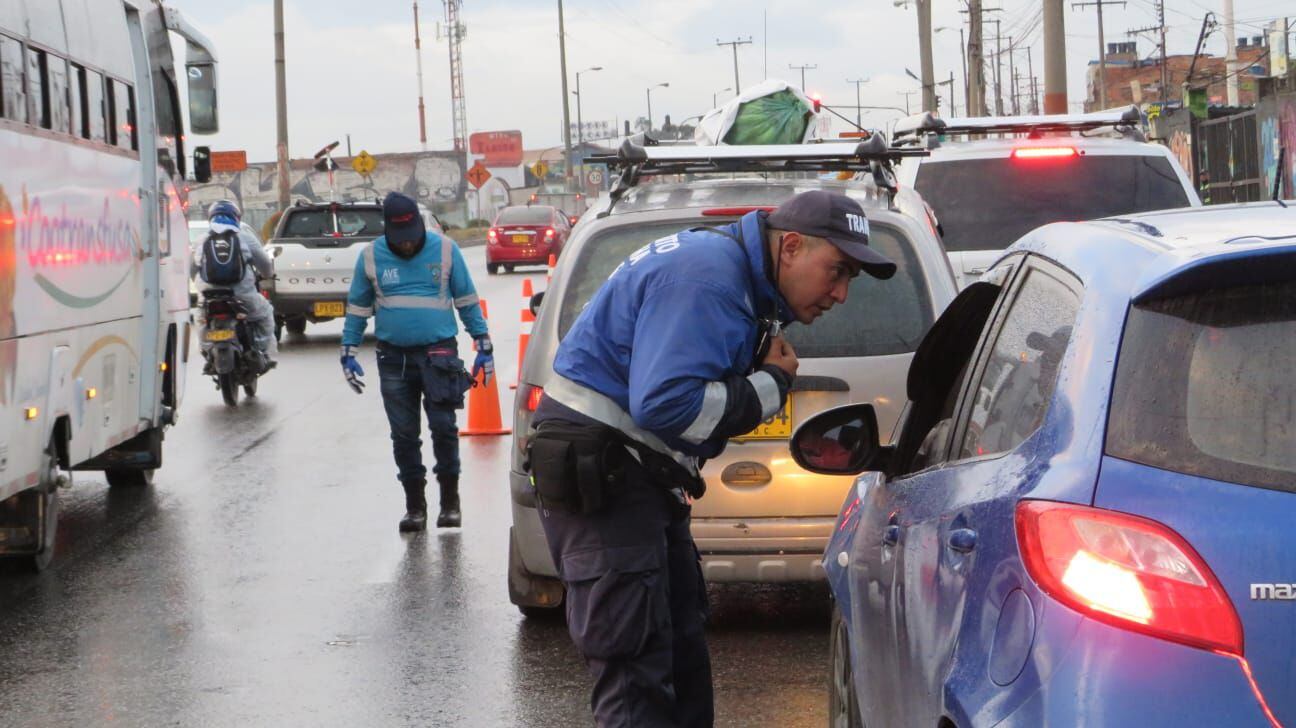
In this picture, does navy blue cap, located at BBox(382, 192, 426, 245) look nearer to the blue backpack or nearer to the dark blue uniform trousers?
the dark blue uniform trousers

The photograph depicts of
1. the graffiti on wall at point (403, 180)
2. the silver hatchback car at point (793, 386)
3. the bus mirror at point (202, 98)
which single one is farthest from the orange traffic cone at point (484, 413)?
the graffiti on wall at point (403, 180)

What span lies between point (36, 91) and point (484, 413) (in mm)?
5722

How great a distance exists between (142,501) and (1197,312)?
9532mm

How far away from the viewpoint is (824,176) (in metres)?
8.49

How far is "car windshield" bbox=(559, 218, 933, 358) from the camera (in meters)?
6.86

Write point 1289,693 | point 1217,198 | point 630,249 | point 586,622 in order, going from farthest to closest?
point 1217,198, point 630,249, point 586,622, point 1289,693

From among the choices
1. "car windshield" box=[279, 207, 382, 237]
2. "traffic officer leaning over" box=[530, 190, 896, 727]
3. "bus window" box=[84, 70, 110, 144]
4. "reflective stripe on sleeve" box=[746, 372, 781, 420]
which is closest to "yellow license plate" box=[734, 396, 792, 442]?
"traffic officer leaning over" box=[530, 190, 896, 727]

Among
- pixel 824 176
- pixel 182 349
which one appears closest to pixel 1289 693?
pixel 824 176

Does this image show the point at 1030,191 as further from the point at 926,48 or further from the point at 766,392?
the point at 926,48

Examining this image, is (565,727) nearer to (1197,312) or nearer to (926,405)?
(926,405)

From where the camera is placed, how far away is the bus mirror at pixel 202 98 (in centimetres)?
1342

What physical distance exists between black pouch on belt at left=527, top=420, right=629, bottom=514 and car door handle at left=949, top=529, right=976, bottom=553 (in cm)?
128

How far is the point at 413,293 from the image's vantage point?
9.67 m

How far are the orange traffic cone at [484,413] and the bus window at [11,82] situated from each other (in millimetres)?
5745
